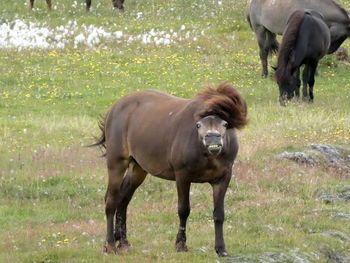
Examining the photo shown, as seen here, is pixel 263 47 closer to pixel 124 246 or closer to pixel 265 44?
pixel 265 44

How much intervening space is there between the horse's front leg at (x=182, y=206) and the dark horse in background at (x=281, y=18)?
51.0ft

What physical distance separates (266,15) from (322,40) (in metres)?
4.89

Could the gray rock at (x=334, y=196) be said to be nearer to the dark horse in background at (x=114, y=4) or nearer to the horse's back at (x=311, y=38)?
the horse's back at (x=311, y=38)

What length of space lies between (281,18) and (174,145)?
1634 cm

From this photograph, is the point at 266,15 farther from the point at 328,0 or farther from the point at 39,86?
the point at 39,86

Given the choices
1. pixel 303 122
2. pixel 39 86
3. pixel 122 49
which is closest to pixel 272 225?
pixel 303 122

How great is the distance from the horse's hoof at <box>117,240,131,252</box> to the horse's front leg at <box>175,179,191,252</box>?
650 millimetres

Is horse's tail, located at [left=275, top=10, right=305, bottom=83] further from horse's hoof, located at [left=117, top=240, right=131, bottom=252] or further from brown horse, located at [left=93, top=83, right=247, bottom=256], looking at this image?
horse's hoof, located at [left=117, top=240, right=131, bottom=252]

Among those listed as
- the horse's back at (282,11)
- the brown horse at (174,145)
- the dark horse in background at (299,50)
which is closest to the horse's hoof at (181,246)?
the brown horse at (174,145)

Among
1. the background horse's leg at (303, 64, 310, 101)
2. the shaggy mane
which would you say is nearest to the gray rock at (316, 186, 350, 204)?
the shaggy mane

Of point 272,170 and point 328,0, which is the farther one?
point 328,0

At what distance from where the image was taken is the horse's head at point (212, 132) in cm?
842

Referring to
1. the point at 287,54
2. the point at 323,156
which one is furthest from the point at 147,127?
the point at 287,54

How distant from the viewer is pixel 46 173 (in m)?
14.0
